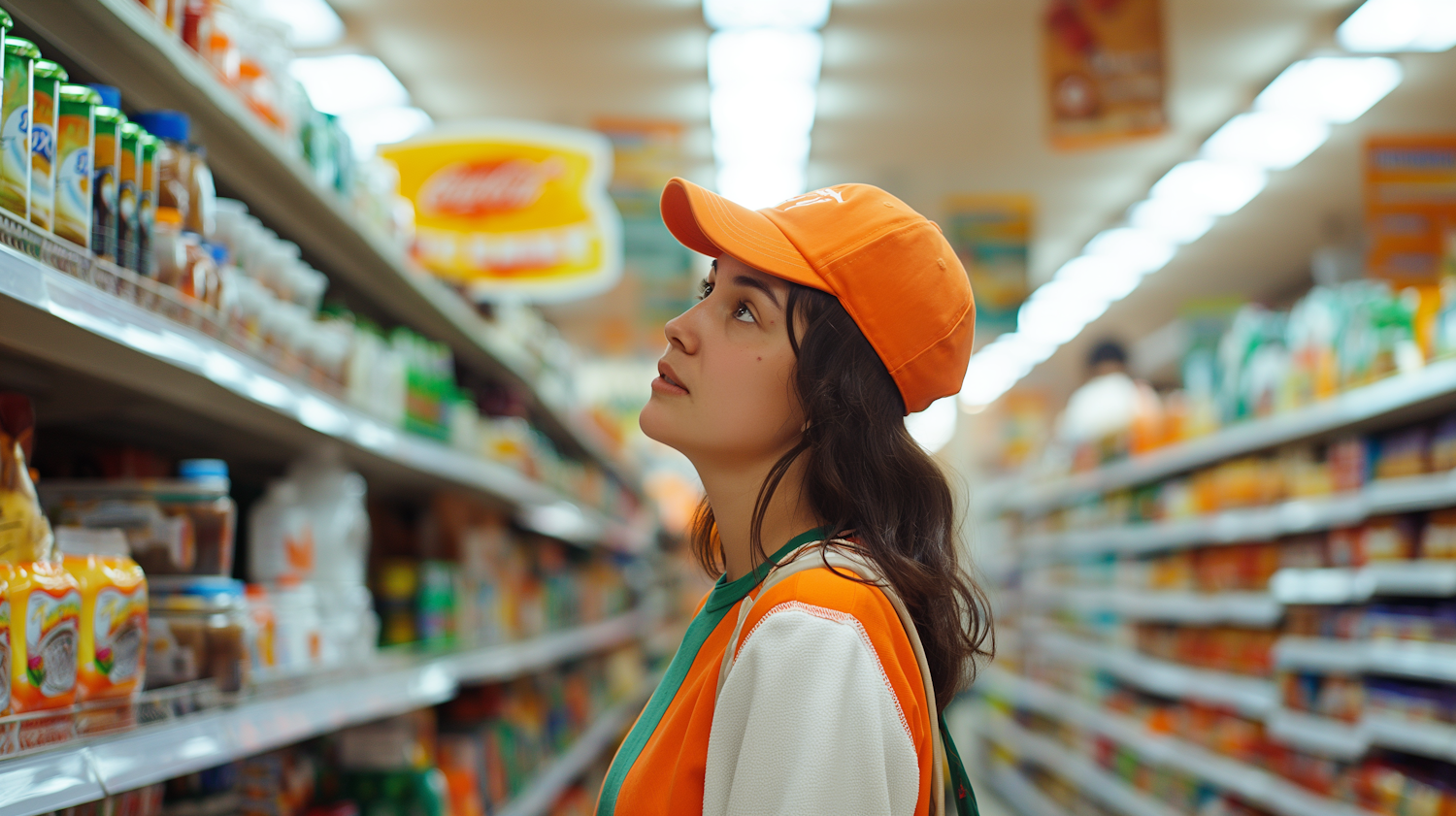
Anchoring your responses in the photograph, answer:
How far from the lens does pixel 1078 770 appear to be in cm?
653

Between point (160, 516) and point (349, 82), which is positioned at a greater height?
point (349, 82)

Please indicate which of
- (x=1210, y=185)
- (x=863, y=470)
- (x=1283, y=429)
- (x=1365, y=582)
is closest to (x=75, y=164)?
(x=863, y=470)

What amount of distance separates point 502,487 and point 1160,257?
320 inches

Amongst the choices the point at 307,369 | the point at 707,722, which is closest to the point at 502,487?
the point at 307,369

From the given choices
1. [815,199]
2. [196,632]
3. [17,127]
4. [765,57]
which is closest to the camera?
[17,127]

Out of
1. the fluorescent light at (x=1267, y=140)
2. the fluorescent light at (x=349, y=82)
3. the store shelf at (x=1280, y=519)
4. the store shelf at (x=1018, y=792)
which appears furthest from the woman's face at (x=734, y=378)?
the fluorescent light at (x=1267, y=140)

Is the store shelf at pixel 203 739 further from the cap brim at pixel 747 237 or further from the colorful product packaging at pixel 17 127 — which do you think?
the cap brim at pixel 747 237

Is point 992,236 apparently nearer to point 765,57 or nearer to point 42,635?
point 765,57

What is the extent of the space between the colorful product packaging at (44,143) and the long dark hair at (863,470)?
2.64ft

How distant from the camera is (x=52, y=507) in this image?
1604mm

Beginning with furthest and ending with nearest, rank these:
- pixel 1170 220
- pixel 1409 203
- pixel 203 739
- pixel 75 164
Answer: pixel 1170 220 → pixel 1409 203 → pixel 203 739 → pixel 75 164

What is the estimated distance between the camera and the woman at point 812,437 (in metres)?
1.18

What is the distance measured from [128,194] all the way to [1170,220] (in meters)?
8.85

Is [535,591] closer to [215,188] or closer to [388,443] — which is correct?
[388,443]
